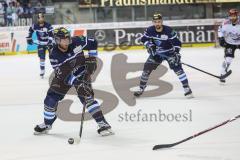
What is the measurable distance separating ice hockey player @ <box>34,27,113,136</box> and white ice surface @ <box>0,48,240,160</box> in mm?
275

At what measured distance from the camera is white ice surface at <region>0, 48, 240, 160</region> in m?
4.86

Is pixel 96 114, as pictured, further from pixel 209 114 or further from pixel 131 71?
pixel 131 71

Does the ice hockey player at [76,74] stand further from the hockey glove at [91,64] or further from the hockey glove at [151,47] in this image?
the hockey glove at [151,47]

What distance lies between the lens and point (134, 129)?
5949mm

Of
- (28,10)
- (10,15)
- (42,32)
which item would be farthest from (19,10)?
(42,32)

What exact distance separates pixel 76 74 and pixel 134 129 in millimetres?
917

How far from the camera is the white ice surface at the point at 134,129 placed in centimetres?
486

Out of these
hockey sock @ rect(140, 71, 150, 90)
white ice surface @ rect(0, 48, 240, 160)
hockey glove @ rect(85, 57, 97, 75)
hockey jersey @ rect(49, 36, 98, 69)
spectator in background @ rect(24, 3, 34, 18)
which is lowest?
white ice surface @ rect(0, 48, 240, 160)

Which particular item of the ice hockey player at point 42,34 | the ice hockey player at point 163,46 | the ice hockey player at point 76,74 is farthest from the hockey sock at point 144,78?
the ice hockey player at point 42,34

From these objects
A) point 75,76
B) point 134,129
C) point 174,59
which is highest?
point 75,76

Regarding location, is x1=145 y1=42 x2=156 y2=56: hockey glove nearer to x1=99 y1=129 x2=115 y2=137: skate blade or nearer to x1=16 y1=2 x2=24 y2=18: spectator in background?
x1=99 y1=129 x2=115 y2=137: skate blade

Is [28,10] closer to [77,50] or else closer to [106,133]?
[77,50]

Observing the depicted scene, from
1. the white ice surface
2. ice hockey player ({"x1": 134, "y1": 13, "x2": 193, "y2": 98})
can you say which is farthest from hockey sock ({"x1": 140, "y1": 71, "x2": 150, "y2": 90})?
the white ice surface

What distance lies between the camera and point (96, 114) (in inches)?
220
